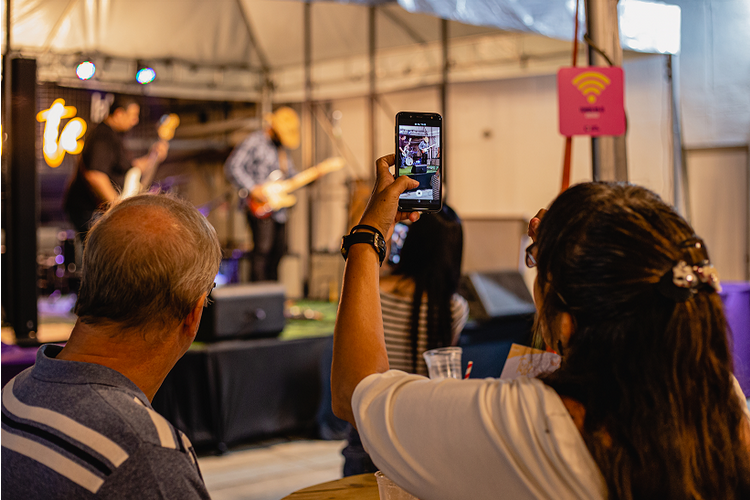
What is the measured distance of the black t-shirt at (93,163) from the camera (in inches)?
197

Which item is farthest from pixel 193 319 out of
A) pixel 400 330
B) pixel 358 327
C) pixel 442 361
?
pixel 400 330

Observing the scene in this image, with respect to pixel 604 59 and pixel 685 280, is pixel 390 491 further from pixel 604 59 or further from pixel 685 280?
pixel 604 59

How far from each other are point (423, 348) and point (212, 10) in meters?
8.06

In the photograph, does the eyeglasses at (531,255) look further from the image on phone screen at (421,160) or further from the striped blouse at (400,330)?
the striped blouse at (400,330)

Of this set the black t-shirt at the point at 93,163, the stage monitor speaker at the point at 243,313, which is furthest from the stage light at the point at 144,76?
the black t-shirt at the point at 93,163

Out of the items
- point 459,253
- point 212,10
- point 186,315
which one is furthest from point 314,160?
point 186,315

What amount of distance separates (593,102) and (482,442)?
57.0 inches

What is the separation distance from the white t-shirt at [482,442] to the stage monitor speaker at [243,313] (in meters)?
2.75

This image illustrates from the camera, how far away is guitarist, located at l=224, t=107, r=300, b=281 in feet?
19.3

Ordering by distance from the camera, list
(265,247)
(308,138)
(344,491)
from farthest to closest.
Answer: (308,138), (265,247), (344,491)

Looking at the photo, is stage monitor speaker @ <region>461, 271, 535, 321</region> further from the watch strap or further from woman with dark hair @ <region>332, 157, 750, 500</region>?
woman with dark hair @ <region>332, 157, 750, 500</region>

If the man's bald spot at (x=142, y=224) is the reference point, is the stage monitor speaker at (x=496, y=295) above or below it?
below

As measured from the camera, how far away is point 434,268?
1.99 m

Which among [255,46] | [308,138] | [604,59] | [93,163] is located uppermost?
[255,46]
